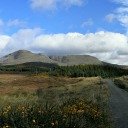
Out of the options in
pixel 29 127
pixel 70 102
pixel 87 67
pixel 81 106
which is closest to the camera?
pixel 29 127

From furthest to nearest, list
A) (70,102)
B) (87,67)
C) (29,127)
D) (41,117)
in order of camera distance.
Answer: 1. (87,67)
2. (70,102)
3. (41,117)
4. (29,127)

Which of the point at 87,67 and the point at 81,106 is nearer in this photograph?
the point at 81,106

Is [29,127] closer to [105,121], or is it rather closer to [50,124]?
[50,124]

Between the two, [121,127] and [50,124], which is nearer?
[50,124]

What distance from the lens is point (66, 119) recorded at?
12609 mm

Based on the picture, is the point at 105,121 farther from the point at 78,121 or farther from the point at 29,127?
the point at 29,127

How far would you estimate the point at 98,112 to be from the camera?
17.8m

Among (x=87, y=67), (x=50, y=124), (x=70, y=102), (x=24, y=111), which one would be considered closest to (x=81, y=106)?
(x=70, y=102)

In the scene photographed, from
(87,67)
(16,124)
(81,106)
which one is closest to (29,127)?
(16,124)

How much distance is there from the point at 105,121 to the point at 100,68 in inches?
7162

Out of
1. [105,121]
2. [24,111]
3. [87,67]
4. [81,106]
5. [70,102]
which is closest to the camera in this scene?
[24,111]

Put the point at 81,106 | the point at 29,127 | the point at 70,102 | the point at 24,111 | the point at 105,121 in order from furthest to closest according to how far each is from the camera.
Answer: the point at 70,102
the point at 81,106
the point at 105,121
the point at 24,111
the point at 29,127

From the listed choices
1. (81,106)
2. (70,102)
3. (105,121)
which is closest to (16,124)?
(105,121)

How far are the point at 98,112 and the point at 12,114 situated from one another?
577 cm
